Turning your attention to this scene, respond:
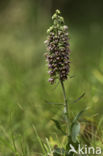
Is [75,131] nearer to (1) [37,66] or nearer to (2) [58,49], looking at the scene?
(2) [58,49]

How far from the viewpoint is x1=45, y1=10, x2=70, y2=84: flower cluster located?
120cm

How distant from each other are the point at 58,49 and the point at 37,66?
2.41 metres

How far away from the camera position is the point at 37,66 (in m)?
3.60

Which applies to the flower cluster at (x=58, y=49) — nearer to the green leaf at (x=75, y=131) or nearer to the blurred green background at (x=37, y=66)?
the blurred green background at (x=37, y=66)

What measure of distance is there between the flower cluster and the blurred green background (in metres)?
0.11

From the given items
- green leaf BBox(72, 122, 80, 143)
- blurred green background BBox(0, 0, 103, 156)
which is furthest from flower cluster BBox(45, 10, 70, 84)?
green leaf BBox(72, 122, 80, 143)

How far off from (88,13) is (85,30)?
1.52 feet

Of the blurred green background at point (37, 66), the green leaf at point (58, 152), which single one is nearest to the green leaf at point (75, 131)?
the green leaf at point (58, 152)

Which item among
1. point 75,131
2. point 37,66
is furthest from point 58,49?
point 37,66

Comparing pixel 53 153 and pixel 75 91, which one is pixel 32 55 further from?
pixel 53 153

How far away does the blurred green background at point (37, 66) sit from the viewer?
6.33 feet

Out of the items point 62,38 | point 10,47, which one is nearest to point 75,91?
point 62,38

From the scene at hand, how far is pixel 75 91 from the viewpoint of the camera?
2.17 m

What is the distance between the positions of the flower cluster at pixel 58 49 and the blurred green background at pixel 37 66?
0.36 ft
